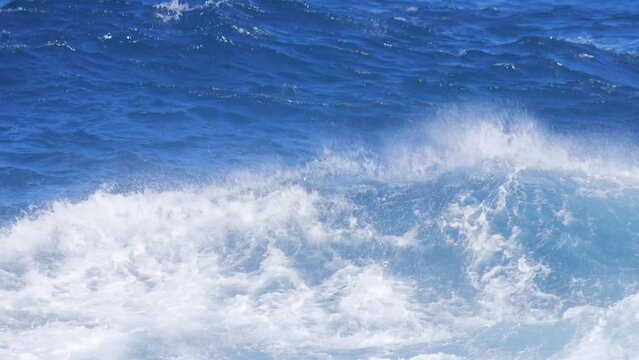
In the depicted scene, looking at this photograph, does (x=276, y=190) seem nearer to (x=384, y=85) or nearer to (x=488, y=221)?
(x=488, y=221)

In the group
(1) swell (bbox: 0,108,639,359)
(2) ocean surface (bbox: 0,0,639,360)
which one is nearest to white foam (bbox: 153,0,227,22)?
(2) ocean surface (bbox: 0,0,639,360)

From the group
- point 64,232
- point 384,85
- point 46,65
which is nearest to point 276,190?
point 64,232

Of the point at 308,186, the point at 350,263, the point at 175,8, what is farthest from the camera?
the point at 175,8

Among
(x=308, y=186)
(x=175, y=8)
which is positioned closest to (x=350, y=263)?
(x=308, y=186)

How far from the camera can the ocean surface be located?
10195mm

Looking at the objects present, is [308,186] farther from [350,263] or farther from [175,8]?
[175,8]

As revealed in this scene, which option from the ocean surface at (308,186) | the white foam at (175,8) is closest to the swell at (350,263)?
the ocean surface at (308,186)

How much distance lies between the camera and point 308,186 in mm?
13133

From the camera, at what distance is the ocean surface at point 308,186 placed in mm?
10195

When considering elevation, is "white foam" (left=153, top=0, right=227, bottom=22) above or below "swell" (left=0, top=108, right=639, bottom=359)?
above

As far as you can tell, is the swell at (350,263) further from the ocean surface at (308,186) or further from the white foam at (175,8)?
the white foam at (175,8)

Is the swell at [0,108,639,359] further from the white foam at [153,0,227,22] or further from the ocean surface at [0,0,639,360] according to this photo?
the white foam at [153,0,227,22]

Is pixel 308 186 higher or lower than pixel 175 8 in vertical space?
lower

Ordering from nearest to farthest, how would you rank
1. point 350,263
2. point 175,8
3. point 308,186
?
point 350,263
point 308,186
point 175,8
